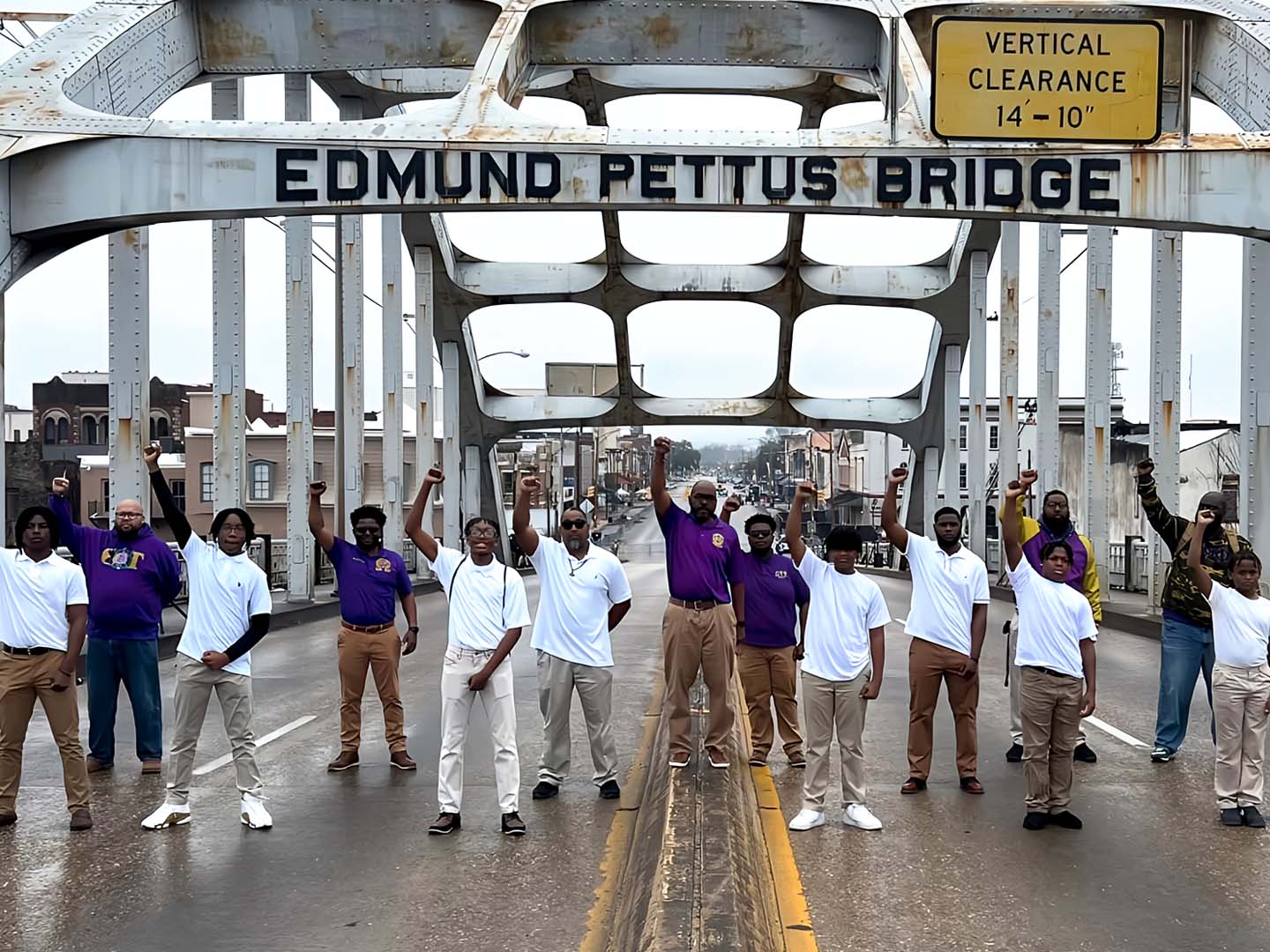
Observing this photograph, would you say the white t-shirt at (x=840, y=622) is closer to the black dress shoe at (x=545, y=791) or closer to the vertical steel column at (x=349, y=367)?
the black dress shoe at (x=545, y=791)

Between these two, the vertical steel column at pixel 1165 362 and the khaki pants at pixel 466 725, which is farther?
the vertical steel column at pixel 1165 362

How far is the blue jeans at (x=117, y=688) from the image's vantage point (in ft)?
28.3

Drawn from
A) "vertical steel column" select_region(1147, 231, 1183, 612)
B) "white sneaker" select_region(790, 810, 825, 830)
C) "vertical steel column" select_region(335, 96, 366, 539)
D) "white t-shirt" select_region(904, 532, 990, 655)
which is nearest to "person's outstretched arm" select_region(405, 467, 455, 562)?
"white sneaker" select_region(790, 810, 825, 830)

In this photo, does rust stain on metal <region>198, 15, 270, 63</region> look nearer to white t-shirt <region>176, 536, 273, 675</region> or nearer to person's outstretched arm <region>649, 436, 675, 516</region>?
white t-shirt <region>176, 536, 273, 675</region>

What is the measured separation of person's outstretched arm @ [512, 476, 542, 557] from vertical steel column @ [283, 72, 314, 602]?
50.1 ft

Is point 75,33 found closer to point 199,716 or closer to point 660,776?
point 199,716

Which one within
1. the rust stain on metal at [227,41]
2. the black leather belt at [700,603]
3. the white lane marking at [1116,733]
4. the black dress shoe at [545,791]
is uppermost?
the rust stain on metal at [227,41]

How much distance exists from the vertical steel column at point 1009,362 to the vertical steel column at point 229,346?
52.2 ft

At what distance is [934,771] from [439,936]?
4331mm

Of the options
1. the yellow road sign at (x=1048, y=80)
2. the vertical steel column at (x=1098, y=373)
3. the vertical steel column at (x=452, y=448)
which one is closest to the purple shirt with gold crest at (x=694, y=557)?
the yellow road sign at (x=1048, y=80)

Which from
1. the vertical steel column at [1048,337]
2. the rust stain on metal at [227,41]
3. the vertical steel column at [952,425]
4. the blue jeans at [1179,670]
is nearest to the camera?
the blue jeans at [1179,670]

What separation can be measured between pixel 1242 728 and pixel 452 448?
28885 millimetres

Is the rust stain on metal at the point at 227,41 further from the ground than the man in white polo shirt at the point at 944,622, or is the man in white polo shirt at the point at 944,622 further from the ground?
the rust stain on metal at the point at 227,41

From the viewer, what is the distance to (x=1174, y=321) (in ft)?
62.6
